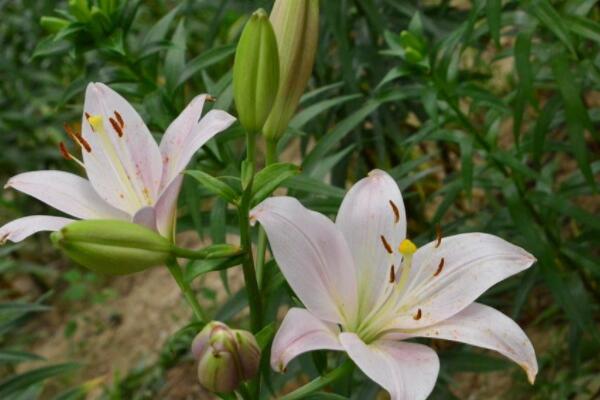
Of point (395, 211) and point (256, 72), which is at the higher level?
point (256, 72)

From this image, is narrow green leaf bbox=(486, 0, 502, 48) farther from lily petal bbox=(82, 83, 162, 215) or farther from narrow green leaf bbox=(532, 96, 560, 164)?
lily petal bbox=(82, 83, 162, 215)

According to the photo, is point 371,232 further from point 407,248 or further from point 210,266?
point 210,266

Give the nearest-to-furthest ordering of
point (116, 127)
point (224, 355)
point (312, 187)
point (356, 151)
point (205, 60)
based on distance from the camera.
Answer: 1. point (224, 355)
2. point (116, 127)
3. point (312, 187)
4. point (205, 60)
5. point (356, 151)

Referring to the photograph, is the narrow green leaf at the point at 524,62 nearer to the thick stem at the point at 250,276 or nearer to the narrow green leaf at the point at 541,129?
the narrow green leaf at the point at 541,129

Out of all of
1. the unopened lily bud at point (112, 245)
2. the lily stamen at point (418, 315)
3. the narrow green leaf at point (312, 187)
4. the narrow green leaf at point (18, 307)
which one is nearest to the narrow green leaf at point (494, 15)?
the narrow green leaf at point (312, 187)

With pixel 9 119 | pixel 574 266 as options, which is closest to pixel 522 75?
pixel 574 266

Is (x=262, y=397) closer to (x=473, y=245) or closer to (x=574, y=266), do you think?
(x=473, y=245)

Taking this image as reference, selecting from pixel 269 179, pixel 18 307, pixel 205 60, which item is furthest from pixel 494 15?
pixel 18 307
